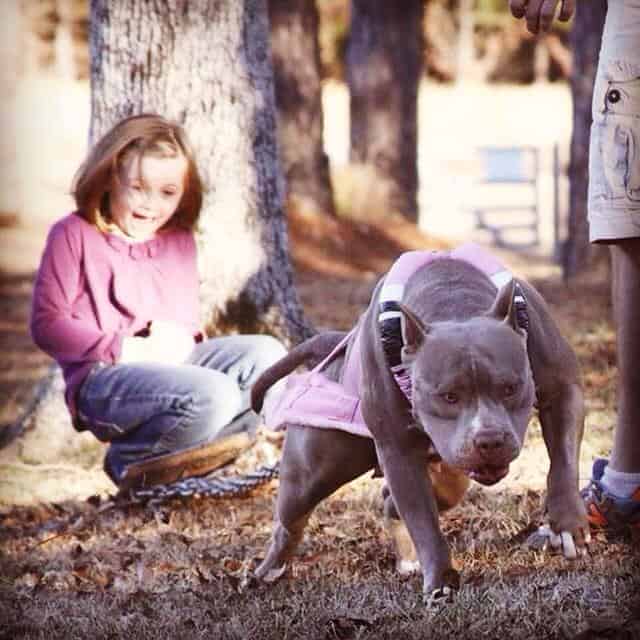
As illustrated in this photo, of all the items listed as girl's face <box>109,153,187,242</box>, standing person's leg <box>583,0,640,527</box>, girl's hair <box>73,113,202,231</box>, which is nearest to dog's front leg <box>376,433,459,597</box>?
standing person's leg <box>583,0,640,527</box>

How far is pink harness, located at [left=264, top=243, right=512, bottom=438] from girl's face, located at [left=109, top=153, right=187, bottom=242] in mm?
1261

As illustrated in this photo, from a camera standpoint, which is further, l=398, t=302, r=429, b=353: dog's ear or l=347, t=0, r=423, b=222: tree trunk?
l=347, t=0, r=423, b=222: tree trunk

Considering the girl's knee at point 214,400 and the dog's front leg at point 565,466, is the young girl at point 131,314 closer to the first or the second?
the girl's knee at point 214,400

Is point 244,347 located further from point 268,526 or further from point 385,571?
point 385,571

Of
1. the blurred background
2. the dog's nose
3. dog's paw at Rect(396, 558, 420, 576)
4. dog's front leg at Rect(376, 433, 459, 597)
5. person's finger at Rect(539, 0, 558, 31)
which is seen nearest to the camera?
the dog's nose

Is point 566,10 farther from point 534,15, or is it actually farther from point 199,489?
point 199,489

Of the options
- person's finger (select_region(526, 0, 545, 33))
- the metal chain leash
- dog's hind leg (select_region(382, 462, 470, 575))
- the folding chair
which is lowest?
the folding chair

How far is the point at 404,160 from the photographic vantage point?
1571cm

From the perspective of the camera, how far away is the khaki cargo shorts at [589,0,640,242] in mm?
3785

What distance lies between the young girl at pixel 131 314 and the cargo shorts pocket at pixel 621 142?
5.68 feet

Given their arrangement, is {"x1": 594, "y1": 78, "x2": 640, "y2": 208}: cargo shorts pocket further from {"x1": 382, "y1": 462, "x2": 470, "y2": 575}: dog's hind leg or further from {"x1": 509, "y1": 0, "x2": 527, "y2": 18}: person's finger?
{"x1": 382, "y1": 462, "x2": 470, "y2": 575}: dog's hind leg

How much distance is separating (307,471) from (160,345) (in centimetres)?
140

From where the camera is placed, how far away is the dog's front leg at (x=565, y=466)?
345 cm

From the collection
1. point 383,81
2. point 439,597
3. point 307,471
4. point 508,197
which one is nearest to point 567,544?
point 439,597
